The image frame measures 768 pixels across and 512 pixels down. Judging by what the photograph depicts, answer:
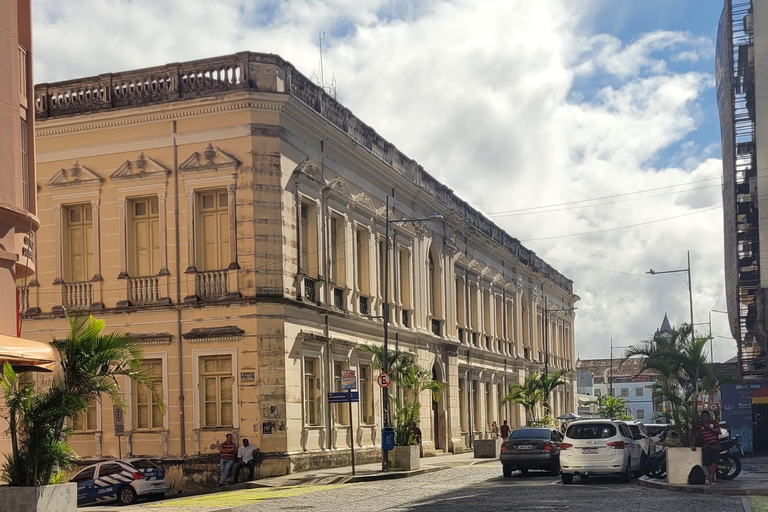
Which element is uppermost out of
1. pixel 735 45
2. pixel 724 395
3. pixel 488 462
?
pixel 735 45

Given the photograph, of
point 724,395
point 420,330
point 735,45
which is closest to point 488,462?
point 420,330

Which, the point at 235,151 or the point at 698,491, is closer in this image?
the point at 698,491

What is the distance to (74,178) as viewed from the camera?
112 feet

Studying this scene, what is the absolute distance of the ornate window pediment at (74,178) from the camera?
33.9m

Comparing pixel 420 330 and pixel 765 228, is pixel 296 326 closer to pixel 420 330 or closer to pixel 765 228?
pixel 420 330

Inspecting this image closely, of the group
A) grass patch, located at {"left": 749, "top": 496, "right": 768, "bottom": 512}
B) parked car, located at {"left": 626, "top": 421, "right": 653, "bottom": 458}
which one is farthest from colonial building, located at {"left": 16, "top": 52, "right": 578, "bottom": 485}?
grass patch, located at {"left": 749, "top": 496, "right": 768, "bottom": 512}

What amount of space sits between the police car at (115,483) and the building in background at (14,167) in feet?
26.9

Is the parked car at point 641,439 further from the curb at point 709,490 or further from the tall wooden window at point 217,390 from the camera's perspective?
the tall wooden window at point 217,390

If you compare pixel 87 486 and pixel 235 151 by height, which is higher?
pixel 235 151

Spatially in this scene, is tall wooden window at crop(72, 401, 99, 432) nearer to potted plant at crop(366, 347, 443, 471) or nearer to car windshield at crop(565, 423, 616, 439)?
potted plant at crop(366, 347, 443, 471)

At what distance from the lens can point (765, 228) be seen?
48.0m

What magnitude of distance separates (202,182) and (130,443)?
800 cm

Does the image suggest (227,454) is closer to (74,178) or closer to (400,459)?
(400,459)

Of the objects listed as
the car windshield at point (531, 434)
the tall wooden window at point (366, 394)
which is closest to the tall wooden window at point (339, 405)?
the tall wooden window at point (366, 394)
